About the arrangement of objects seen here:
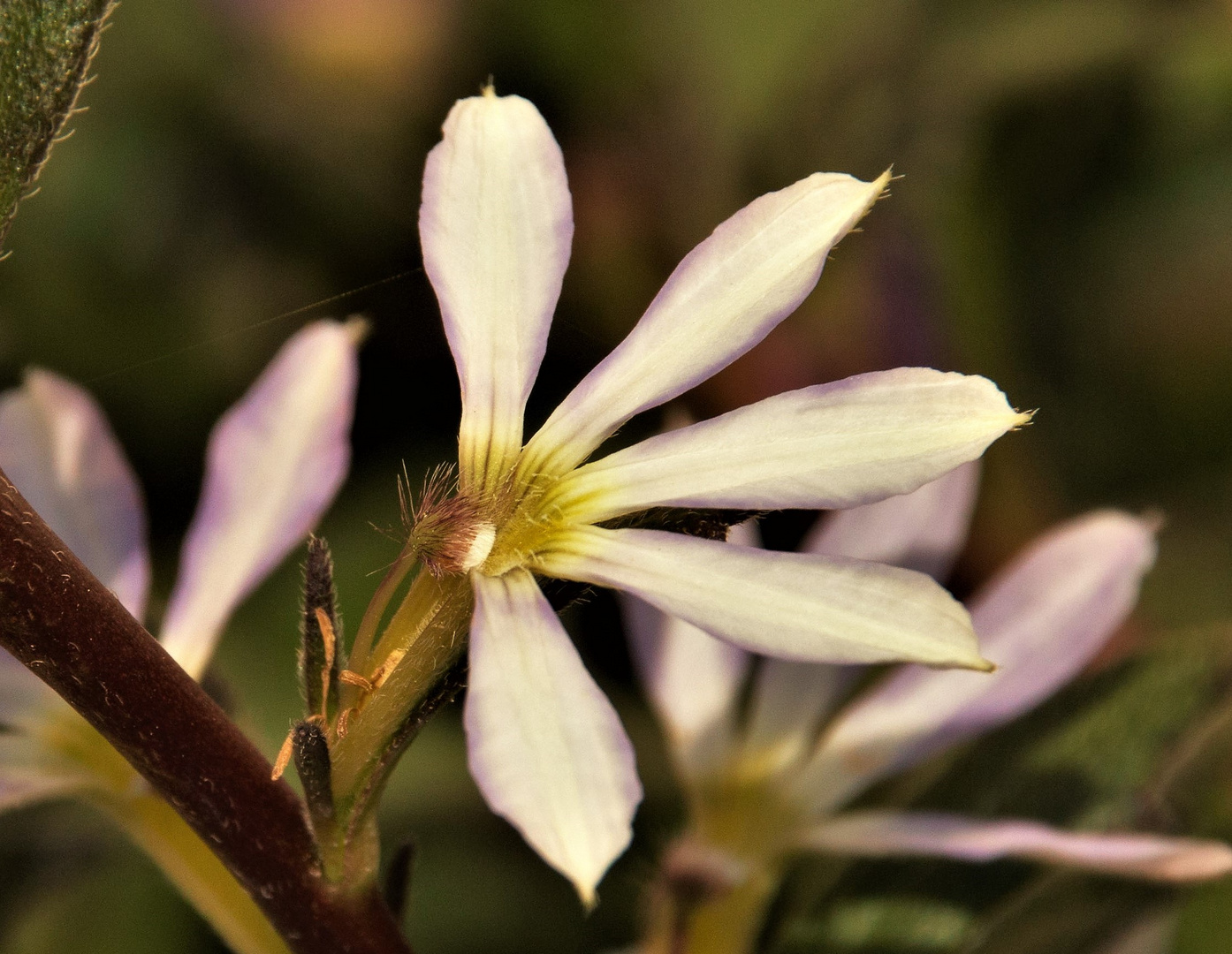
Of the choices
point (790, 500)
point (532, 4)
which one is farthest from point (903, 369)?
point (532, 4)

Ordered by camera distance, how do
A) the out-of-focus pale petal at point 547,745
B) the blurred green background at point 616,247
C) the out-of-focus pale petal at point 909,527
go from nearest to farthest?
the out-of-focus pale petal at point 547,745, the out-of-focus pale petal at point 909,527, the blurred green background at point 616,247

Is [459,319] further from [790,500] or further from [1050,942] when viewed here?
[1050,942]

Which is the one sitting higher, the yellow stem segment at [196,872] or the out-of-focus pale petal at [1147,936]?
the yellow stem segment at [196,872]

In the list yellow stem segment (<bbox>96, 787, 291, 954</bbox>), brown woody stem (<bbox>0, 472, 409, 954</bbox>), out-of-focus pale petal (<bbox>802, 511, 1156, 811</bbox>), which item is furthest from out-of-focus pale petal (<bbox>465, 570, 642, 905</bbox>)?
out-of-focus pale petal (<bbox>802, 511, 1156, 811</bbox>)

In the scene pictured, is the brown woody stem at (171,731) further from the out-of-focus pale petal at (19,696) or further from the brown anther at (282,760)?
the out-of-focus pale petal at (19,696)

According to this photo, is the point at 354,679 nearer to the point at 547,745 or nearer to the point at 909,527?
the point at 547,745

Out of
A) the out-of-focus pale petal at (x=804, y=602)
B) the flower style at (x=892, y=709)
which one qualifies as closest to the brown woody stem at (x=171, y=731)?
the out-of-focus pale petal at (x=804, y=602)

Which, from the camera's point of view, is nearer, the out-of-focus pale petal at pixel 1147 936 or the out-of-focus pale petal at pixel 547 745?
the out-of-focus pale petal at pixel 547 745
